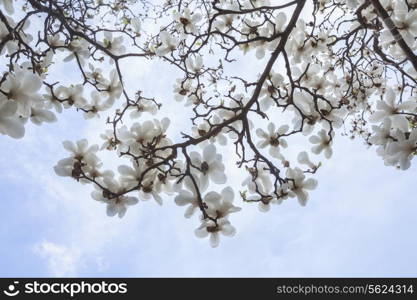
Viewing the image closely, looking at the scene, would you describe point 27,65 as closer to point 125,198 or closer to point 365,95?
point 125,198

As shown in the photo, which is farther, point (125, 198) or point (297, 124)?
point (297, 124)

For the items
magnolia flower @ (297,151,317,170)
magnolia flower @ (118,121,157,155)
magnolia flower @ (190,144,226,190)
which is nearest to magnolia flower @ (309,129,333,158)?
magnolia flower @ (297,151,317,170)

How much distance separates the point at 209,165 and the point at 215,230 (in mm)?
367

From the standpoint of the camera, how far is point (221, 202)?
200 cm

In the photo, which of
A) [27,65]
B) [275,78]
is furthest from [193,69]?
[27,65]

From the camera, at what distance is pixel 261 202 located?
2.46m

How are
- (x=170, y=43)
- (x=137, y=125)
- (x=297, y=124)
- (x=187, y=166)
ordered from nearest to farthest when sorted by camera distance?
1. (x=187, y=166)
2. (x=137, y=125)
3. (x=297, y=124)
4. (x=170, y=43)

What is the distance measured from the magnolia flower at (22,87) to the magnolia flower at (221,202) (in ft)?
3.28

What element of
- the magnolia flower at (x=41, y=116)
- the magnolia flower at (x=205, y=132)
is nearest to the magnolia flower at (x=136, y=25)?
the magnolia flower at (x=205, y=132)

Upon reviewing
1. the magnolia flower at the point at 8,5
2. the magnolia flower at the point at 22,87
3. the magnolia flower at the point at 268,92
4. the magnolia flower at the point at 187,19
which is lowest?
the magnolia flower at the point at 22,87

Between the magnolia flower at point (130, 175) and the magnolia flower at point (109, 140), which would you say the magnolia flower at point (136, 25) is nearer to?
the magnolia flower at point (109, 140)

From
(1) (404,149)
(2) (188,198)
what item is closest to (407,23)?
(1) (404,149)

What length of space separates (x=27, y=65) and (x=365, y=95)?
3438mm

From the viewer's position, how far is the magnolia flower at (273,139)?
2.71m
